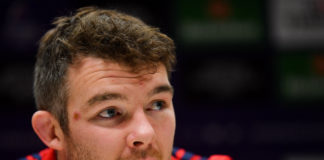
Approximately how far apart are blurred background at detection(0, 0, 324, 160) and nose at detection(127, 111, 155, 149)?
2510mm

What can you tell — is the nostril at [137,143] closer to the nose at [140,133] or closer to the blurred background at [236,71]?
the nose at [140,133]

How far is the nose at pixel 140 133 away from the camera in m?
1.77

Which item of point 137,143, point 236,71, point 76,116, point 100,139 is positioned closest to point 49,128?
point 76,116

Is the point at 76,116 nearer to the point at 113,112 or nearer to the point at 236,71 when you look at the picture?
the point at 113,112

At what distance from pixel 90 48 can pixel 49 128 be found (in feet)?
1.41

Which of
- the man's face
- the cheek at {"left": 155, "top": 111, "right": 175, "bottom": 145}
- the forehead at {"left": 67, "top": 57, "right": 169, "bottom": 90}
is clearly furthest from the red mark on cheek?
the cheek at {"left": 155, "top": 111, "right": 175, "bottom": 145}

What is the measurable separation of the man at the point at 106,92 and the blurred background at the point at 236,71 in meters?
2.32

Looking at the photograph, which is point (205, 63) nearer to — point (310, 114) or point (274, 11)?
point (274, 11)

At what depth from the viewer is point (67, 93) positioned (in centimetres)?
188

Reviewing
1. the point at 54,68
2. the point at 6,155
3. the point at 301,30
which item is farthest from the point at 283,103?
the point at 54,68

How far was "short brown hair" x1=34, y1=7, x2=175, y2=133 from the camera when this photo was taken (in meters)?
1.87

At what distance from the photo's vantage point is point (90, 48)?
188 centimetres

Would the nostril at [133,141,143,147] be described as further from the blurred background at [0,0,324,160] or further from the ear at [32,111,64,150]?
the blurred background at [0,0,324,160]

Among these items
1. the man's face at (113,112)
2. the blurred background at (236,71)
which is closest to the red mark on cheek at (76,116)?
the man's face at (113,112)
